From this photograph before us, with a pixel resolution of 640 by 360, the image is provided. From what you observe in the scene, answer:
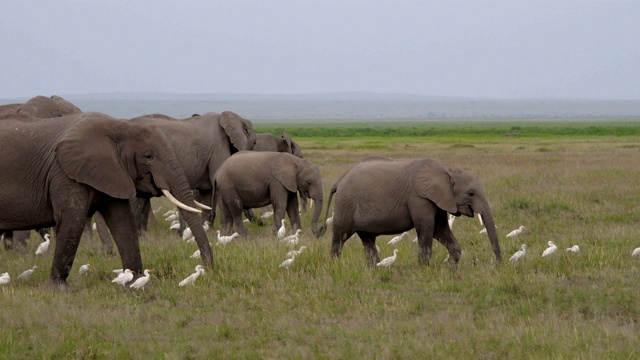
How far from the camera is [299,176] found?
17.8m

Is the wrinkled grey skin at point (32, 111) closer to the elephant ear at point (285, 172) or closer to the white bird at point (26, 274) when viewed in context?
the white bird at point (26, 274)

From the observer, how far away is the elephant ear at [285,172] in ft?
57.2

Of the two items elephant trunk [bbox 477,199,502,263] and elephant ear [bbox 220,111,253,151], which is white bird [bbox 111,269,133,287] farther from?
elephant ear [bbox 220,111,253,151]

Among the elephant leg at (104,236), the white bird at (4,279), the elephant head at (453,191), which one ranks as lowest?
the elephant leg at (104,236)

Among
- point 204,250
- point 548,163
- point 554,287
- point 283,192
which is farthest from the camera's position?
point 548,163

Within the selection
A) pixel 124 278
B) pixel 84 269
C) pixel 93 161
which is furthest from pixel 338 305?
pixel 84 269

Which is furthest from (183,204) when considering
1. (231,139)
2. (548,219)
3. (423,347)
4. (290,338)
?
(548,219)

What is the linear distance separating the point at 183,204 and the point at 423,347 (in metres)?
4.22

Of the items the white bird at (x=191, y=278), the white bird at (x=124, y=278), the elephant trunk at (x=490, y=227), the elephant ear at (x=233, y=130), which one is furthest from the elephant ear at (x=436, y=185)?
the elephant ear at (x=233, y=130)

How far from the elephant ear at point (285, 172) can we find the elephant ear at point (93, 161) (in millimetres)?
6331

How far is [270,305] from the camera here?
34.1 ft

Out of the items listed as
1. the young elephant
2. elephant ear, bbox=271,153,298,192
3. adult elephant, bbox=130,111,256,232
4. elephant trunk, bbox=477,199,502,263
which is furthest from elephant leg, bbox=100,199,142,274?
adult elephant, bbox=130,111,256,232

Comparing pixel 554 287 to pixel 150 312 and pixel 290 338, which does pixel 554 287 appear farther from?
pixel 150 312

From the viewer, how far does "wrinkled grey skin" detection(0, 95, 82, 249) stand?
1578cm
